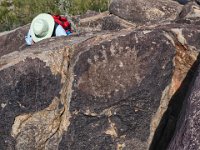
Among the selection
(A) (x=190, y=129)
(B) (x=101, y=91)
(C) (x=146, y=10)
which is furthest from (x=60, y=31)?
(A) (x=190, y=129)

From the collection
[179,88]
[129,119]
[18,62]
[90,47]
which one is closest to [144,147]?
[129,119]

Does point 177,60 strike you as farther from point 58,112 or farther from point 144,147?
point 58,112

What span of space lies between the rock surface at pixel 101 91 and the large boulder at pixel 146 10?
4.45 m

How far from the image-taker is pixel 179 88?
297 inches

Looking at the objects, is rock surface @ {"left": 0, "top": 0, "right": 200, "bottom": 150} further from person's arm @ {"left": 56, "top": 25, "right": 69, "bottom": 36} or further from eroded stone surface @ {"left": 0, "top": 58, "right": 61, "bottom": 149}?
person's arm @ {"left": 56, "top": 25, "right": 69, "bottom": 36}

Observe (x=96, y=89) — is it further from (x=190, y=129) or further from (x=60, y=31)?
(x=60, y=31)

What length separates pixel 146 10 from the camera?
12250mm

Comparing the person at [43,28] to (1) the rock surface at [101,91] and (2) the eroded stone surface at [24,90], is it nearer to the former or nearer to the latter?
(1) the rock surface at [101,91]

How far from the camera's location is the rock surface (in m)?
7.42

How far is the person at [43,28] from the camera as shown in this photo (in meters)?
9.12

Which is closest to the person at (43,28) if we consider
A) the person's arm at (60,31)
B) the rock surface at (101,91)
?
the person's arm at (60,31)

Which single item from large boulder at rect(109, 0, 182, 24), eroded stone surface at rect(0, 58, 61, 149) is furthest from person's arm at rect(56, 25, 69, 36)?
large boulder at rect(109, 0, 182, 24)

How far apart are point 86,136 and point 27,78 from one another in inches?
48.6

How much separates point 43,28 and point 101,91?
2.27 meters
